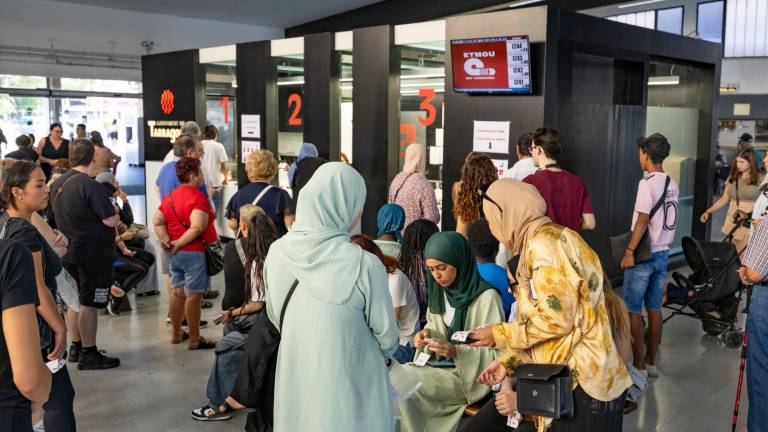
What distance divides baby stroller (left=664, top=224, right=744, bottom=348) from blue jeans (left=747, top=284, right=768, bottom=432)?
6.99ft

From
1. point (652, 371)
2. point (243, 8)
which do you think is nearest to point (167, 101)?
point (243, 8)

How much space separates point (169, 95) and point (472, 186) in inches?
288

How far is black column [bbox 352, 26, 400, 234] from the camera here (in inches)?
313

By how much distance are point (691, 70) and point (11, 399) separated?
934 cm

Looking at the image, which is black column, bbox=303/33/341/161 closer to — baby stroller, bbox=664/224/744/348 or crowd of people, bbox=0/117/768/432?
crowd of people, bbox=0/117/768/432

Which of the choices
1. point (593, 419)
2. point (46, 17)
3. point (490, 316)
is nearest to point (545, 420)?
point (593, 419)

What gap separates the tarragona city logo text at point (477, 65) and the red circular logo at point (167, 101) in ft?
19.3

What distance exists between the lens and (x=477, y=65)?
6820 mm

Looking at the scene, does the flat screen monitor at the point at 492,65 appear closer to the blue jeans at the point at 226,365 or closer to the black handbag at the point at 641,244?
the black handbag at the point at 641,244

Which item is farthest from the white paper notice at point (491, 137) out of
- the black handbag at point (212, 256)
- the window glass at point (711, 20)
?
the window glass at point (711, 20)

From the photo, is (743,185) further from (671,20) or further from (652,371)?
(671,20)

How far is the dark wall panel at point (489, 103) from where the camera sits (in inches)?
256

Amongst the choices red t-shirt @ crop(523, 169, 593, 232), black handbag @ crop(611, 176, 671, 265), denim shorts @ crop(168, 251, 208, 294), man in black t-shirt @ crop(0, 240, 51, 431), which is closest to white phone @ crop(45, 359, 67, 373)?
man in black t-shirt @ crop(0, 240, 51, 431)

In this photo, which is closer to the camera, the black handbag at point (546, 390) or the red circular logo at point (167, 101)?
the black handbag at point (546, 390)
